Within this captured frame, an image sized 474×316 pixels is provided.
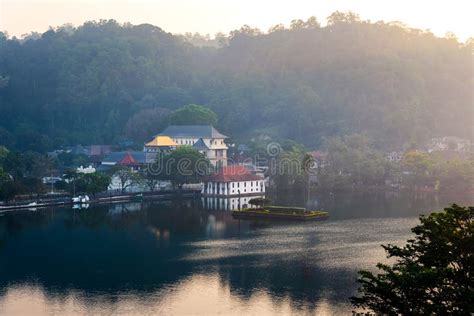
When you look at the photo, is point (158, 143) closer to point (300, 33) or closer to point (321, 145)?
point (321, 145)

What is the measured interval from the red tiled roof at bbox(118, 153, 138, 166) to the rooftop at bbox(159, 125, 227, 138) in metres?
6.26

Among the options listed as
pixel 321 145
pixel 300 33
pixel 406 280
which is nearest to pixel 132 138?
pixel 321 145

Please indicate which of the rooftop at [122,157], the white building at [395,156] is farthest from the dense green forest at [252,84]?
the rooftop at [122,157]

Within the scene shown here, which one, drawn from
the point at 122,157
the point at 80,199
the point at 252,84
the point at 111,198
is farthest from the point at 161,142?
the point at 252,84

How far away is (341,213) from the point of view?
3941cm

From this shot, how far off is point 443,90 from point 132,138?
3438 centimetres

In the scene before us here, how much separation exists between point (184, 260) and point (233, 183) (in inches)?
887

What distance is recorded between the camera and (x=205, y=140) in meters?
58.8

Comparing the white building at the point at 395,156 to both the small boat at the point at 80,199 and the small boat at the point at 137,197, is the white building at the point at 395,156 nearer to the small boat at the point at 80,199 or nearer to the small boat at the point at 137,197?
the small boat at the point at 137,197

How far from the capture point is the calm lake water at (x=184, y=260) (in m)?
21.3

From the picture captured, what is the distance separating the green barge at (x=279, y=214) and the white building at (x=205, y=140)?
18654 millimetres

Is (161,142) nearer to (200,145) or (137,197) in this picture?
(200,145)

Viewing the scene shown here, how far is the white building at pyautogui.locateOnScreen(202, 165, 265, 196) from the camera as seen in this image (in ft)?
161

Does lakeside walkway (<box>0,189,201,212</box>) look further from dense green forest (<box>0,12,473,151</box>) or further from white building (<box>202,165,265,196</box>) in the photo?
dense green forest (<box>0,12,473,151</box>)
